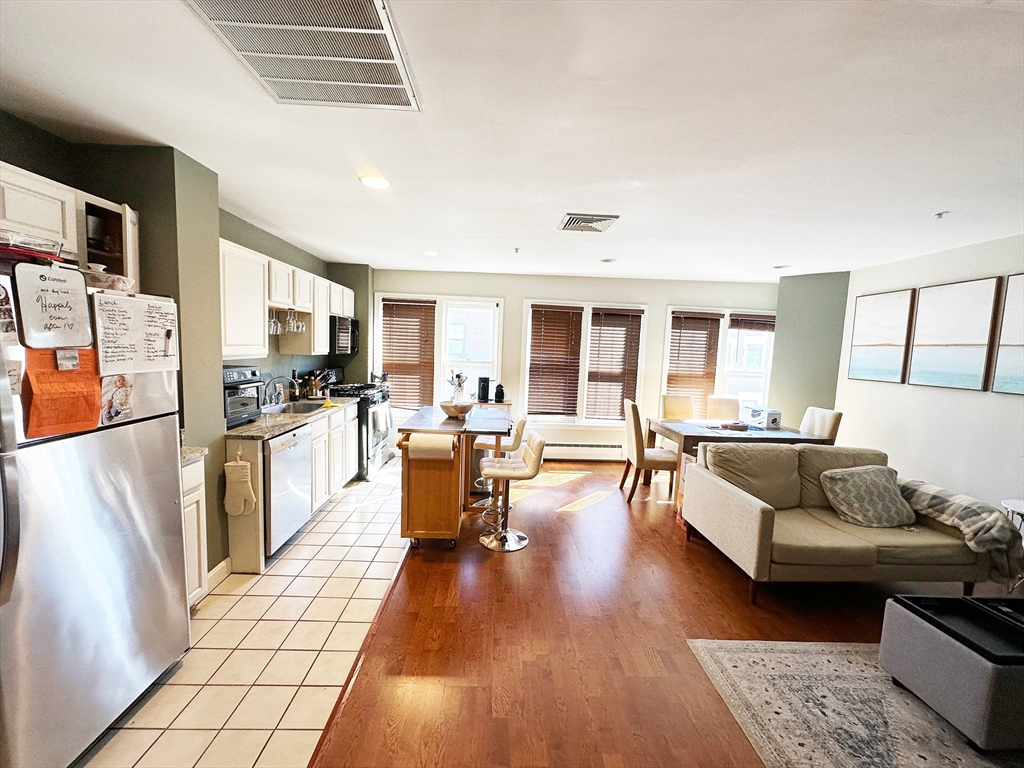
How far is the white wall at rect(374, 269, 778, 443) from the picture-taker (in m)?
5.58

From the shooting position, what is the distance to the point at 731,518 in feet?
8.89

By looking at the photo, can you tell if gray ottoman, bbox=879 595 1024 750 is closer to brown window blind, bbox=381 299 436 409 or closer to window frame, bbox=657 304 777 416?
window frame, bbox=657 304 777 416

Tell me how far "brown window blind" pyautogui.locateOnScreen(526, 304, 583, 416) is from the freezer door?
435 centimetres

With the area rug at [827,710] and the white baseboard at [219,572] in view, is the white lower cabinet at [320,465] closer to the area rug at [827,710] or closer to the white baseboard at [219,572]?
the white baseboard at [219,572]

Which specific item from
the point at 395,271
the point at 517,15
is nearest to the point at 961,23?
the point at 517,15

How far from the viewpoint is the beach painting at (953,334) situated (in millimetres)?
3348

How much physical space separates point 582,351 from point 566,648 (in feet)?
13.3

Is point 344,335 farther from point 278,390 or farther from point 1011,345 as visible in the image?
point 1011,345

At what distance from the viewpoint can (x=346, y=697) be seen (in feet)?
5.91

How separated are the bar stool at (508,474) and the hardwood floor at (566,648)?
5.0 inches

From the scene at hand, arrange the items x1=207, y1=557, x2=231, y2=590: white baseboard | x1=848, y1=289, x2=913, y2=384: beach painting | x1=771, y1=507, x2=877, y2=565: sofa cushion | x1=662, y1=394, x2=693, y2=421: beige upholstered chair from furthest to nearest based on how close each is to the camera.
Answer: x1=662, y1=394, x2=693, y2=421: beige upholstered chair < x1=848, y1=289, x2=913, y2=384: beach painting < x1=207, y1=557, x2=231, y2=590: white baseboard < x1=771, y1=507, x2=877, y2=565: sofa cushion

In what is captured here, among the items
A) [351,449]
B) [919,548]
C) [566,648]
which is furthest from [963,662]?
[351,449]

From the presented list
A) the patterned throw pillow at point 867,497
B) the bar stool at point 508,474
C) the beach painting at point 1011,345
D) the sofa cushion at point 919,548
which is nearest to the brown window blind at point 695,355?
the beach painting at point 1011,345

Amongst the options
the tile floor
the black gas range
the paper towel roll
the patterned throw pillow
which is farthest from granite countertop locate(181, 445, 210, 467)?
the patterned throw pillow
